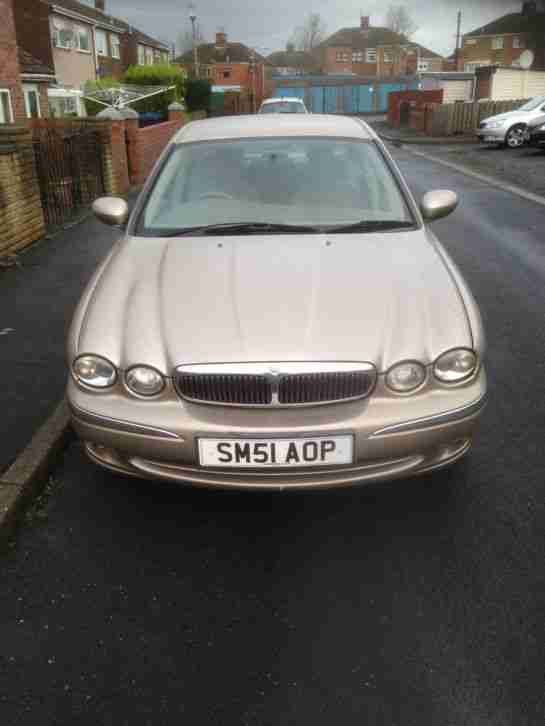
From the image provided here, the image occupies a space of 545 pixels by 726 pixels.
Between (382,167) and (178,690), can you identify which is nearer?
(178,690)

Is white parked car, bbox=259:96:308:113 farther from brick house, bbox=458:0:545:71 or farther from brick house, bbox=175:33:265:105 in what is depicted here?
brick house, bbox=458:0:545:71

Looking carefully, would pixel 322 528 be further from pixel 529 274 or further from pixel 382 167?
pixel 529 274

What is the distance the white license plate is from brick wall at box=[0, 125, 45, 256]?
611cm

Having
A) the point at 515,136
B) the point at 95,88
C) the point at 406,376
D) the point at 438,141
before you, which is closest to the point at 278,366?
the point at 406,376

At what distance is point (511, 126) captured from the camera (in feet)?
77.9

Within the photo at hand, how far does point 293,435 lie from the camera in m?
2.74

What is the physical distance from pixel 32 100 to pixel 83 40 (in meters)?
11.3

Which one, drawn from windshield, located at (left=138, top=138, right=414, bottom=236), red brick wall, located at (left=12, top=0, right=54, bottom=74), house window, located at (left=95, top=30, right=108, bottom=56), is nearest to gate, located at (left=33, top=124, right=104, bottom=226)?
windshield, located at (left=138, top=138, right=414, bottom=236)

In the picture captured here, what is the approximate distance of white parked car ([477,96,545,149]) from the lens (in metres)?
23.7

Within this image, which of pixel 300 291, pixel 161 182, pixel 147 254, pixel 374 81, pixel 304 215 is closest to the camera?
pixel 300 291

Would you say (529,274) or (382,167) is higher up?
(382,167)

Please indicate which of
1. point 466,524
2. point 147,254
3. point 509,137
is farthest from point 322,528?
point 509,137

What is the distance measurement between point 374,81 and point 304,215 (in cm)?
7571

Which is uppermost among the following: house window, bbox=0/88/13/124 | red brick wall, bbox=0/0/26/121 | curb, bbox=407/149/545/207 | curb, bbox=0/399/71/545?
red brick wall, bbox=0/0/26/121
